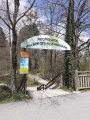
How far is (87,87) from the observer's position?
6.65 m

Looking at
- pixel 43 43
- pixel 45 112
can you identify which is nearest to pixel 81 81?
pixel 43 43

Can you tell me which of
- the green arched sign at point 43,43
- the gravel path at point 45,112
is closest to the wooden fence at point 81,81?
the green arched sign at point 43,43

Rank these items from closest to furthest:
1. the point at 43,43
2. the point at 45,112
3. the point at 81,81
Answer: the point at 45,112, the point at 43,43, the point at 81,81

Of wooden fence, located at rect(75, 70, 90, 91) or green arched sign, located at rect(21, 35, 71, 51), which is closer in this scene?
green arched sign, located at rect(21, 35, 71, 51)

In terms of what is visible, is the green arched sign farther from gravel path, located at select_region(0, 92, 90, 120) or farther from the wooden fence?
gravel path, located at select_region(0, 92, 90, 120)

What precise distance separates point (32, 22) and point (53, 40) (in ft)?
58.9

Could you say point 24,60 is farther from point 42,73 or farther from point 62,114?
point 42,73

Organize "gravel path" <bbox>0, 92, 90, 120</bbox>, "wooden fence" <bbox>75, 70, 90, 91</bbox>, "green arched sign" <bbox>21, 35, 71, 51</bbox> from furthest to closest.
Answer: "wooden fence" <bbox>75, 70, 90, 91</bbox> < "green arched sign" <bbox>21, 35, 71, 51</bbox> < "gravel path" <bbox>0, 92, 90, 120</bbox>

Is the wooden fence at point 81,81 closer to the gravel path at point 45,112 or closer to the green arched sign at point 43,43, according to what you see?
the green arched sign at point 43,43

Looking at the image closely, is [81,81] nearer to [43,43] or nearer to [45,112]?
[43,43]

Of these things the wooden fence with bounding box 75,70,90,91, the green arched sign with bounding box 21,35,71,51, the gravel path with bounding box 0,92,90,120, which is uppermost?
the green arched sign with bounding box 21,35,71,51

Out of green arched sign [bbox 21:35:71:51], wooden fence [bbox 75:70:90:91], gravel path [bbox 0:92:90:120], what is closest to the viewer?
gravel path [bbox 0:92:90:120]

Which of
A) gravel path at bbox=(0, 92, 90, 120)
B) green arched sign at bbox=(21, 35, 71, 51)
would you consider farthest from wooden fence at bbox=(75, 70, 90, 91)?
gravel path at bbox=(0, 92, 90, 120)

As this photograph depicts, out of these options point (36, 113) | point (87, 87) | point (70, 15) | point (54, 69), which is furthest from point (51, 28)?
point (36, 113)
